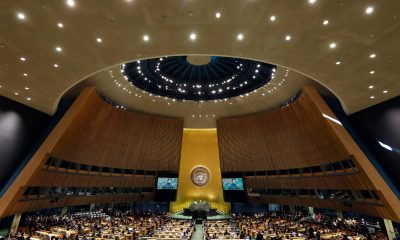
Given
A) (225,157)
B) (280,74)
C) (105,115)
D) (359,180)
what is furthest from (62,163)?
(359,180)

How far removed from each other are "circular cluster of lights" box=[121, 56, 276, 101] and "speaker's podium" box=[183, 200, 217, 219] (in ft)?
49.6

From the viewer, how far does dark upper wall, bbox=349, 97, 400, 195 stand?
1419 centimetres

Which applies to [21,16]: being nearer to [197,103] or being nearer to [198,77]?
[198,77]

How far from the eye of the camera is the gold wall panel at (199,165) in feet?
99.7

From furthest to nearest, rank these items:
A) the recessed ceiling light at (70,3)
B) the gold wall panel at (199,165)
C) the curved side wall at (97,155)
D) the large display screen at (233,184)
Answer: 1. the gold wall panel at (199,165)
2. the large display screen at (233,184)
3. the curved side wall at (97,155)
4. the recessed ceiling light at (70,3)

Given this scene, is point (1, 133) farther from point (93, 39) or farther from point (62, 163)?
point (93, 39)

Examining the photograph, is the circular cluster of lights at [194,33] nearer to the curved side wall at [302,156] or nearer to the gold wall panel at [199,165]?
the curved side wall at [302,156]

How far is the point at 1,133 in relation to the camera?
572 inches

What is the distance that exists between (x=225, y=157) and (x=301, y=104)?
11.8m

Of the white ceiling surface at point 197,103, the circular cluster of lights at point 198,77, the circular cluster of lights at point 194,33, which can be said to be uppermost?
the circular cluster of lights at point 198,77

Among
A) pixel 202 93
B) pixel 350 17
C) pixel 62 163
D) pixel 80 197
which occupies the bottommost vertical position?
pixel 80 197

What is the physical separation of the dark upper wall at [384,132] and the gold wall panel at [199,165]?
772 inches

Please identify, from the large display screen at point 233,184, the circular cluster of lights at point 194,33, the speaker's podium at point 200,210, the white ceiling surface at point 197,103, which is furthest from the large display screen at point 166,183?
the circular cluster of lights at point 194,33

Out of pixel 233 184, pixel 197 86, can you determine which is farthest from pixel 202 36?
pixel 233 184
